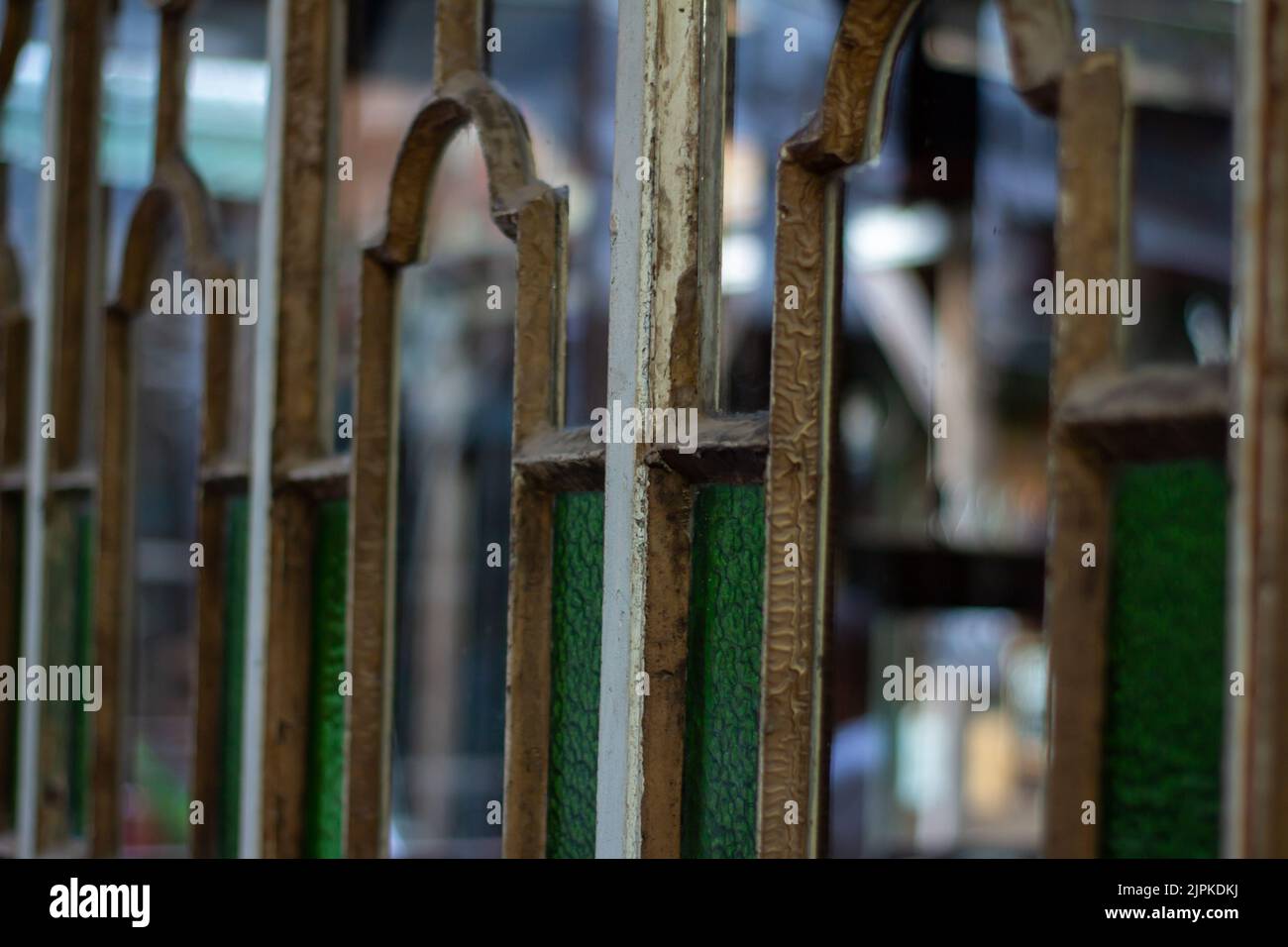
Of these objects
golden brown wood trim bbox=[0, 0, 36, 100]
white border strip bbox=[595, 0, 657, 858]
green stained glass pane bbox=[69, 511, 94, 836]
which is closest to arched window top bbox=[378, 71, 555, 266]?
white border strip bbox=[595, 0, 657, 858]

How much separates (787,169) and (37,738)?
1859 mm

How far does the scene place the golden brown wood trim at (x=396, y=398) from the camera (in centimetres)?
141

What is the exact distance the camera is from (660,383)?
1.24 meters

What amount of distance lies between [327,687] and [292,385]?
13.8 inches

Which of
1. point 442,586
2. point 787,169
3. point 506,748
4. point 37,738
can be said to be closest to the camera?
point 787,169

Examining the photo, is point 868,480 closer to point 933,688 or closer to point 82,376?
point 82,376

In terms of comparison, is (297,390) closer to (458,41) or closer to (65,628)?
(458,41)

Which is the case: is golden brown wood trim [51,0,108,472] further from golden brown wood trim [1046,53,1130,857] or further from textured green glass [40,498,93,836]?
golden brown wood trim [1046,53,1130,857]

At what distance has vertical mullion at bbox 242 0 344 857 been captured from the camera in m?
1.85

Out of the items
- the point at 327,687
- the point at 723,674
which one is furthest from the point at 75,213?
the point at 723,674

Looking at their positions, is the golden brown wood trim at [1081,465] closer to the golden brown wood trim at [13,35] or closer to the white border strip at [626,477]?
the white border strip at [626,477]

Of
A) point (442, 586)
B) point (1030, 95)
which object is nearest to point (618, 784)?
point (1030, 95)

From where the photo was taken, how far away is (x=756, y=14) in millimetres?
1319

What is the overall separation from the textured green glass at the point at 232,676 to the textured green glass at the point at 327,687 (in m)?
0.19
